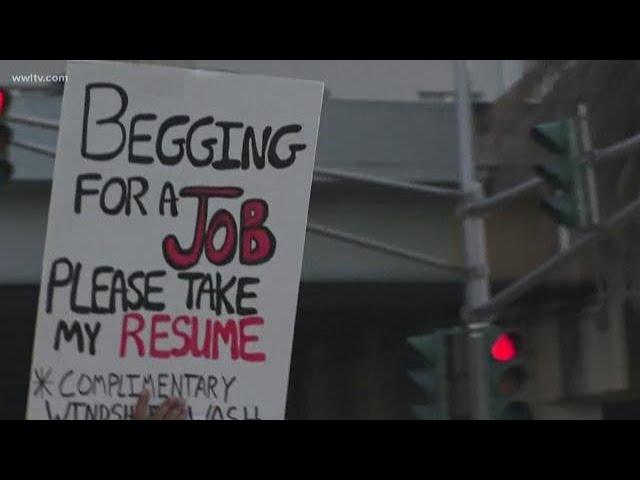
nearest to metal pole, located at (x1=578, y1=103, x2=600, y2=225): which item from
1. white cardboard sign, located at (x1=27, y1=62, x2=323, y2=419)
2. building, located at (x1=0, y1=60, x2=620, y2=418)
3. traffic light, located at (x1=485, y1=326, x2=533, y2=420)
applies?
traffic light, located at (x1=485, y1=326, x2=533, y2=420)

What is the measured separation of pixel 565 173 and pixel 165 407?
13.2 ft

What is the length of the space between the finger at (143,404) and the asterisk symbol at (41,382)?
1.11ft

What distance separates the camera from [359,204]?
16.1 m

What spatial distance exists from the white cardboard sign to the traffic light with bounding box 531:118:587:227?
10.4 ft

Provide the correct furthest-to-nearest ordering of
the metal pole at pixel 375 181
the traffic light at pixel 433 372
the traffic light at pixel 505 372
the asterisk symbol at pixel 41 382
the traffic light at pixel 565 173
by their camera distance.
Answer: the traffic light at pixel 433 372 → the metal pole at pixel 375 181 → the traffic light at pixel 505 372 → the traffic light at pixel 565 173 → the asterisk symbol at pixel 41 382

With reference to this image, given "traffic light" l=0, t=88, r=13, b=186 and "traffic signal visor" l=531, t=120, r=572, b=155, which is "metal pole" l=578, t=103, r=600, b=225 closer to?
"traffic signal visor" l=531, t=120, r=572, b=155

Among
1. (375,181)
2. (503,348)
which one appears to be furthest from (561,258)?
(375,181)

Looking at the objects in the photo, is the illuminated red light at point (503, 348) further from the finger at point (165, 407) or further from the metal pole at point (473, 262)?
the finger at point (165, 407)

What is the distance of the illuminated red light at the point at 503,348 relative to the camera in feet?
32.6

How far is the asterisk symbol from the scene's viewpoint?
5270mm

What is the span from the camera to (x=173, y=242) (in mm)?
5516

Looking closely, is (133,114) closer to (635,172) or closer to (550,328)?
(635,172)

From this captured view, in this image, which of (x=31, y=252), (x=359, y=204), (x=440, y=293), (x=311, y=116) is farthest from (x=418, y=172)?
(x=311, y=116)

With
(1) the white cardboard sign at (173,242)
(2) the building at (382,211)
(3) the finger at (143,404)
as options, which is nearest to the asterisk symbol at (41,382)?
(1) the white cardboard sign at (173,242)
